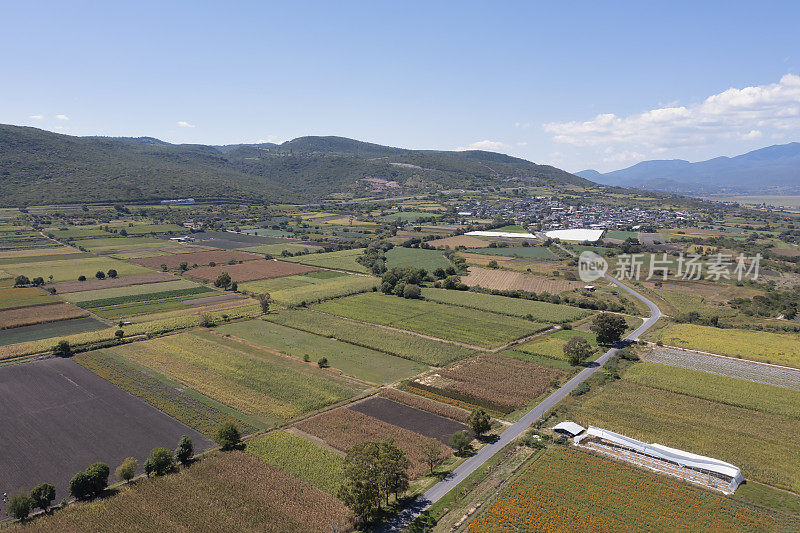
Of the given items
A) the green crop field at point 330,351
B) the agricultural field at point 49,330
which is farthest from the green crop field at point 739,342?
the agricultural field at point 49,330

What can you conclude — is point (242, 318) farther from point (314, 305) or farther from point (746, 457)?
point (746, 457)

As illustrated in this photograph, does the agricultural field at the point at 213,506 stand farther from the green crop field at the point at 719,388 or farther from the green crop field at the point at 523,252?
the green crop field at the point at 523,252

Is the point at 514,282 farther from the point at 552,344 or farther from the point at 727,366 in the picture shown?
the point at 727,366

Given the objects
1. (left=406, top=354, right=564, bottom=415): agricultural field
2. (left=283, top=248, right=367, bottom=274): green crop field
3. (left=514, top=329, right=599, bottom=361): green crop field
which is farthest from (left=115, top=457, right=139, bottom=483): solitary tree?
(left=283, top=248, right=367, bottom=274): green crop field

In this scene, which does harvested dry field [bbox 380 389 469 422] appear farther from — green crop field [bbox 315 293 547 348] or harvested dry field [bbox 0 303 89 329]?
harvested dry field [bbox 0 303 89 329]

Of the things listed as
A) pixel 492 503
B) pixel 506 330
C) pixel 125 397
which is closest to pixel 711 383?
pixel 506 330
